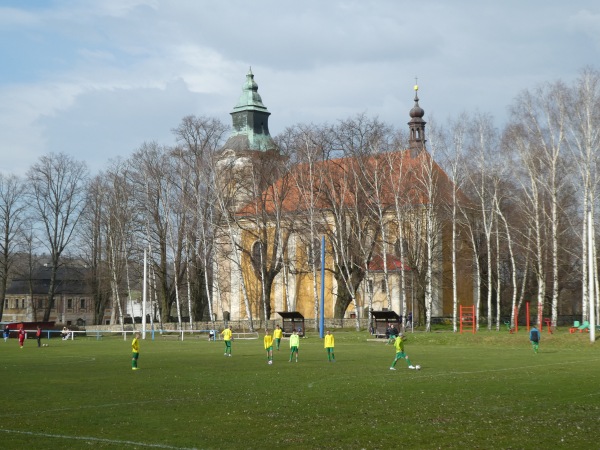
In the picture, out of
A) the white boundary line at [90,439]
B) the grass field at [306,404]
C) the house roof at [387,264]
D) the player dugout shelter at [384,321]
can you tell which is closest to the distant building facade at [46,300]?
the house roof at [387,264]

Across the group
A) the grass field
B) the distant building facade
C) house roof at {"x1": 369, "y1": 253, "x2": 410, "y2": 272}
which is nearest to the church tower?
house roof at {"x1": 369, "y1": 253, "x2": 410, "y2": 272}

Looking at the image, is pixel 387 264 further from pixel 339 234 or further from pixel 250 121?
pixel 250 121

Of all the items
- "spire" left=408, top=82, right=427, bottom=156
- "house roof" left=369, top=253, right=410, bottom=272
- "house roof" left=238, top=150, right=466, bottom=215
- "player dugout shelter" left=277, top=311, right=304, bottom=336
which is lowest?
"player dugout shelter" left=277, top=311, right=304, bottom=336

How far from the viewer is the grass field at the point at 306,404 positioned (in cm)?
1408

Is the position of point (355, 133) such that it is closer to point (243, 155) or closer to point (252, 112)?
point (243, 155)

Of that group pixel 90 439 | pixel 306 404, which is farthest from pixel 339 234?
pixel 90 439

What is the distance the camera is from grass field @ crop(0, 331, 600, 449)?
14.1 meters

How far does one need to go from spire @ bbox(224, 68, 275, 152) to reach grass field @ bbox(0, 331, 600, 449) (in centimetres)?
5312

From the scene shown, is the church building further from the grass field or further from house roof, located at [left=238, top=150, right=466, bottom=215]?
the grass field

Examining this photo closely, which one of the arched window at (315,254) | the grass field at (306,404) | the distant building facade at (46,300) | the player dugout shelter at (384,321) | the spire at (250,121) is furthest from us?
the distant building facade at (46,300)

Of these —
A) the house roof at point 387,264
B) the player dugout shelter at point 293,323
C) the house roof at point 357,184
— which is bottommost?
the player dugout shelter at point 293,323

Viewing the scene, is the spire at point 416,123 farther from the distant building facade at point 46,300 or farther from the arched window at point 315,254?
the distant building facade at point 46,300

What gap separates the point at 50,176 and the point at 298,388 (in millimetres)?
65105

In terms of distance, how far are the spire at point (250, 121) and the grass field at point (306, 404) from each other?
5312 centimetres
